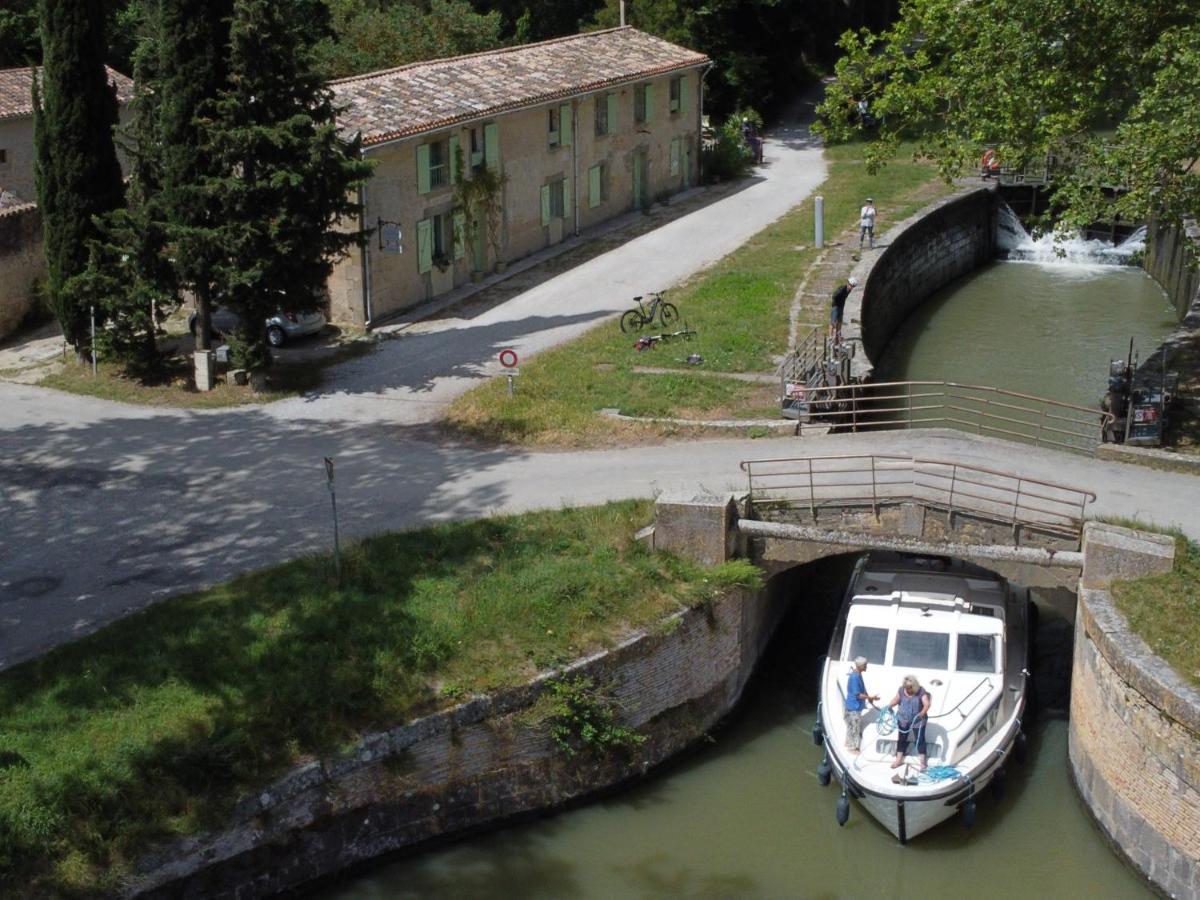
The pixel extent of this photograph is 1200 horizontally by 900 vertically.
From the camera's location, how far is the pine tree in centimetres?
2722

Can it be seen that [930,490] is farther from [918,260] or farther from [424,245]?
[918,260]

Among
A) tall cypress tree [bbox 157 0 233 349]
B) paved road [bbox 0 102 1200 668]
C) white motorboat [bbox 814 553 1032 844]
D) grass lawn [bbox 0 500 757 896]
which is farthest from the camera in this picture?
tall cypress tree [bbox 157 0 233 349]

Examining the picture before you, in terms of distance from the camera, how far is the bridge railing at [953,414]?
2517 cm

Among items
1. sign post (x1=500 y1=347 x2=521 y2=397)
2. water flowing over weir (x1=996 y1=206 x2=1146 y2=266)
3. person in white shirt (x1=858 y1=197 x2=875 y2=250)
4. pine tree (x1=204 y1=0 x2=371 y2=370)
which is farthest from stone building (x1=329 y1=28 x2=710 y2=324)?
water flowing over weir (x1=996 y1=206 x2=1146 y2=266)

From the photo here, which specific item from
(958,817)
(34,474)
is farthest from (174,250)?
(958,817)

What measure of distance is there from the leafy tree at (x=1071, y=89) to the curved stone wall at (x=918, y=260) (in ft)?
16.8

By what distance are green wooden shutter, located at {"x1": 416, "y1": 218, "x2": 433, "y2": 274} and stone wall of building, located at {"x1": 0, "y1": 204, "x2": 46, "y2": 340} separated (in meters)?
8.11

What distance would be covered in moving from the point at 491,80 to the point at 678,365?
12730mm

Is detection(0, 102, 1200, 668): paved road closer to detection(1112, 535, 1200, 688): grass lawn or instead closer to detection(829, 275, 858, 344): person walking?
→ detection(1112, 535, 1200, 688): grass lawn

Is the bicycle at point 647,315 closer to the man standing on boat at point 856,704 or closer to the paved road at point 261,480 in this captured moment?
the paved road at point 261,480

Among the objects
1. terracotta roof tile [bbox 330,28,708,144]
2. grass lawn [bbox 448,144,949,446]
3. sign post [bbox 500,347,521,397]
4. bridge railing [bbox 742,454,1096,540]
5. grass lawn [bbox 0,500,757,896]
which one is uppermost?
terracotta roof tile [bbox 330,28,708,144]

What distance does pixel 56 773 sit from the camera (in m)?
16.9

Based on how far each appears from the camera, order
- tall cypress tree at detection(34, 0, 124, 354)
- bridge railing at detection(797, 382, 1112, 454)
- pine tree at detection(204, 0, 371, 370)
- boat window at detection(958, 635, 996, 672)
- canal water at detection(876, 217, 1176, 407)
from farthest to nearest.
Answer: canal water at detection(876, 217, 1176, 407), tall cypress tree at detection(34, 0, 124, 354), pine tree at detection(204, 0, 371, 370), bridge railing at detection(797, 382, 1112, 454), boat window at detection(958, 635, 996, 672)

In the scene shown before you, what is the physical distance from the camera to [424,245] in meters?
35.3
